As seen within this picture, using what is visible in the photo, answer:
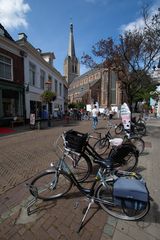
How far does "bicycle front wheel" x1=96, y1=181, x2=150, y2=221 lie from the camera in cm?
246

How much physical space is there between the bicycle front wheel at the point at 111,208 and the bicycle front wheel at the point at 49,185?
68 cm

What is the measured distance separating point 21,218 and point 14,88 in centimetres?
1333

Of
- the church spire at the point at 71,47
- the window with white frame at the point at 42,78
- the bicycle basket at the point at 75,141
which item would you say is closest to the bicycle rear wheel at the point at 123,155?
the bicycle basket at the point at 75,141

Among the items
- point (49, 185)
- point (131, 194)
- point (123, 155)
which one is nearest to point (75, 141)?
point (49, 185)

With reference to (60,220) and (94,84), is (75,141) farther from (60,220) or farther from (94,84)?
(94,84)

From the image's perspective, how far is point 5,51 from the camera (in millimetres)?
13055

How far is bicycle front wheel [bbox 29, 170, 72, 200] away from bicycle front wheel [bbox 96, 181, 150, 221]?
677 millimetres

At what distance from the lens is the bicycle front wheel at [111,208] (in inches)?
97.0

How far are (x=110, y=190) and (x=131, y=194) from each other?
0.43 metres

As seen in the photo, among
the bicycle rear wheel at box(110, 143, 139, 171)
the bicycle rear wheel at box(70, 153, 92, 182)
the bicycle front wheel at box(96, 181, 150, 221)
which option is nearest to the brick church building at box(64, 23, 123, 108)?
the bicycle rear wheel at box(110, 143, 139, 171)

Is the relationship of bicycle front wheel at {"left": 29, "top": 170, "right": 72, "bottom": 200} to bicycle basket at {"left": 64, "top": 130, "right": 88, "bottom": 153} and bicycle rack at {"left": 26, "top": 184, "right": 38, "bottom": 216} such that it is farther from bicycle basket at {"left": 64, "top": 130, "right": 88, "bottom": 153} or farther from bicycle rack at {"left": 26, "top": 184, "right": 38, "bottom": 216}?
bicycle basket at {"left": 64, "top": 130, "right": 88, "bottom": 153}

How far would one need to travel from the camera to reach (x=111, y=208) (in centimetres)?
270

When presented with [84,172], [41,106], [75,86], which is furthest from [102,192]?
[75,86]

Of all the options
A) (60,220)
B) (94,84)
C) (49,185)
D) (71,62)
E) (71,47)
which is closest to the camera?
(60,220)
